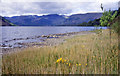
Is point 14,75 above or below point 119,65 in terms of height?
below

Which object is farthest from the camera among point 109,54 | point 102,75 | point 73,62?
point 109,54

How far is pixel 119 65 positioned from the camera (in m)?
5.25

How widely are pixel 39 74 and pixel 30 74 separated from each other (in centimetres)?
53

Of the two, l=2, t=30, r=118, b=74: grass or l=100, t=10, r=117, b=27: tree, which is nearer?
l=2, t=30, r=118, b=74: grass

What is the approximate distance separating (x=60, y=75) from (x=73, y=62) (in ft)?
6.52

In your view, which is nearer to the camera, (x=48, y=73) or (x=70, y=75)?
(x=70, y=75)

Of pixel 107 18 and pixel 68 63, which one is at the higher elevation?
pixel 107 18

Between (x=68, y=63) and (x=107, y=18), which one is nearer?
(x=68, y=63)

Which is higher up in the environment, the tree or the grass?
the tree

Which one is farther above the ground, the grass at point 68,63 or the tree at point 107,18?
the tree at point 107,18

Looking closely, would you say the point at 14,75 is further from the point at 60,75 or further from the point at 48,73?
the point at 60,75

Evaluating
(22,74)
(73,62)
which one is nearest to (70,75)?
(73,62)

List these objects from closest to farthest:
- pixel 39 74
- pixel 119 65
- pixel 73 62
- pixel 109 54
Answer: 1. pixel 39 74
2. pixel 119 65
3. pixel 73 62
4. pixel 109 54

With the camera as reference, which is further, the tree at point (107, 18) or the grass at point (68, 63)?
the tree at point (107, 18)
